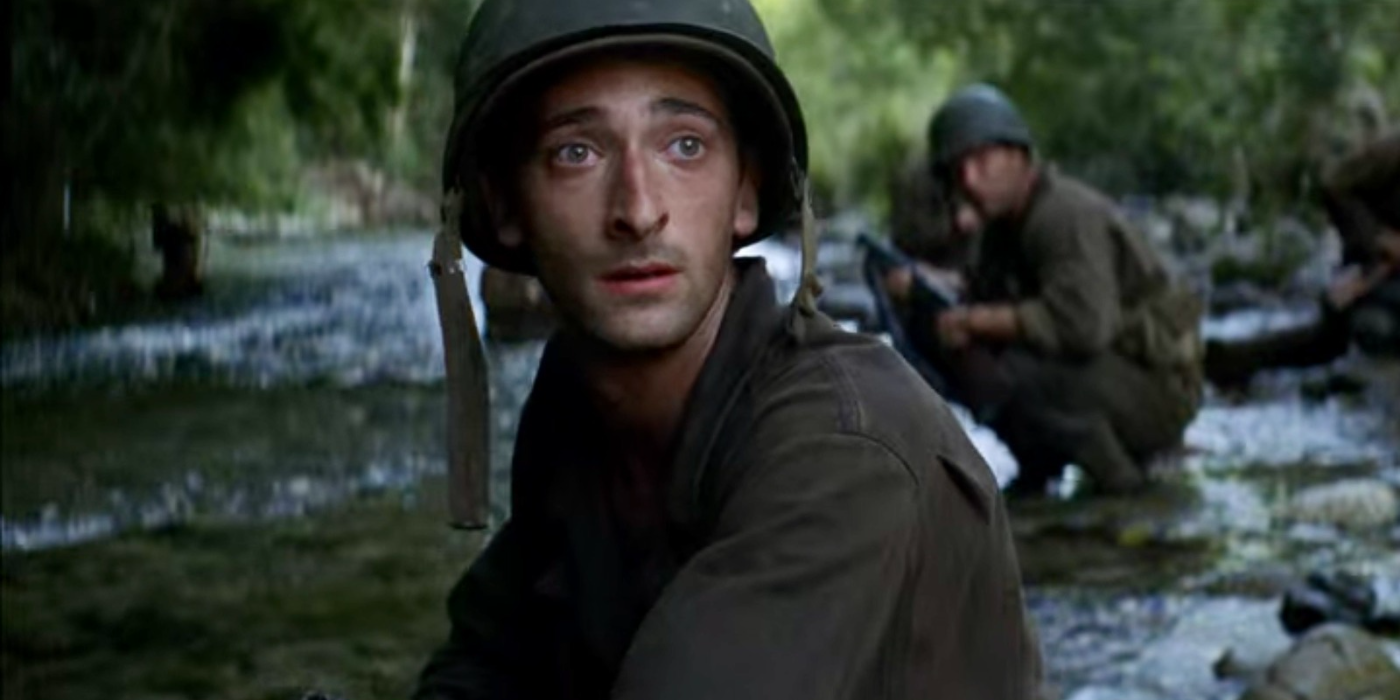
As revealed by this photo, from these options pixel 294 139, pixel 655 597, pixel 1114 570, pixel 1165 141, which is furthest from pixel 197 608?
pixel 1165 141

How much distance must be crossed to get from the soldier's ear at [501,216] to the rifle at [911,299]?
17.2ft

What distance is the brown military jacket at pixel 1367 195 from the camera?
442 inches

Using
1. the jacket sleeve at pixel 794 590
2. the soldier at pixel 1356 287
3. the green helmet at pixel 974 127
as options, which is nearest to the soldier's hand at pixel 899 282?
the green helmet at pixel 974 127

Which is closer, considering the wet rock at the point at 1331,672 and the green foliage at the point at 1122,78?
the wet rock at the point at 1331,672

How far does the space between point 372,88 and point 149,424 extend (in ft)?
10.0

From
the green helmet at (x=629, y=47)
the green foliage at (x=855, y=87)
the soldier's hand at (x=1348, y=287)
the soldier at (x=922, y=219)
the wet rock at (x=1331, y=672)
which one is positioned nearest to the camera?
the green helmet at (x=629, y=47)

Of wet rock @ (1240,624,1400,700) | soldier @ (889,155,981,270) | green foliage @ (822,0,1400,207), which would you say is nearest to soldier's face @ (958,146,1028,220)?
wet rock @ (1240,624,1400,700)

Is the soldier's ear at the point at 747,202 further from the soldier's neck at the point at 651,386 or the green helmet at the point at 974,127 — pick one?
the green helmet at the point at 974,127

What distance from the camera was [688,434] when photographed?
2158 millimetres

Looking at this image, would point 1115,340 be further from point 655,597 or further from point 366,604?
point 655,597

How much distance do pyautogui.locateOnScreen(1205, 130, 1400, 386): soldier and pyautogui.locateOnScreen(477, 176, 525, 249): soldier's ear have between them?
9433mm

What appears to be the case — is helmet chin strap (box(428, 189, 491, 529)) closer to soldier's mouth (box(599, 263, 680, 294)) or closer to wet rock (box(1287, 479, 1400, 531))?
soldier's mouth (box(599, 263, 680, 294))

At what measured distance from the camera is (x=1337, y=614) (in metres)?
5.52

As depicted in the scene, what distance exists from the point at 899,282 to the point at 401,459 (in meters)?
2.53
